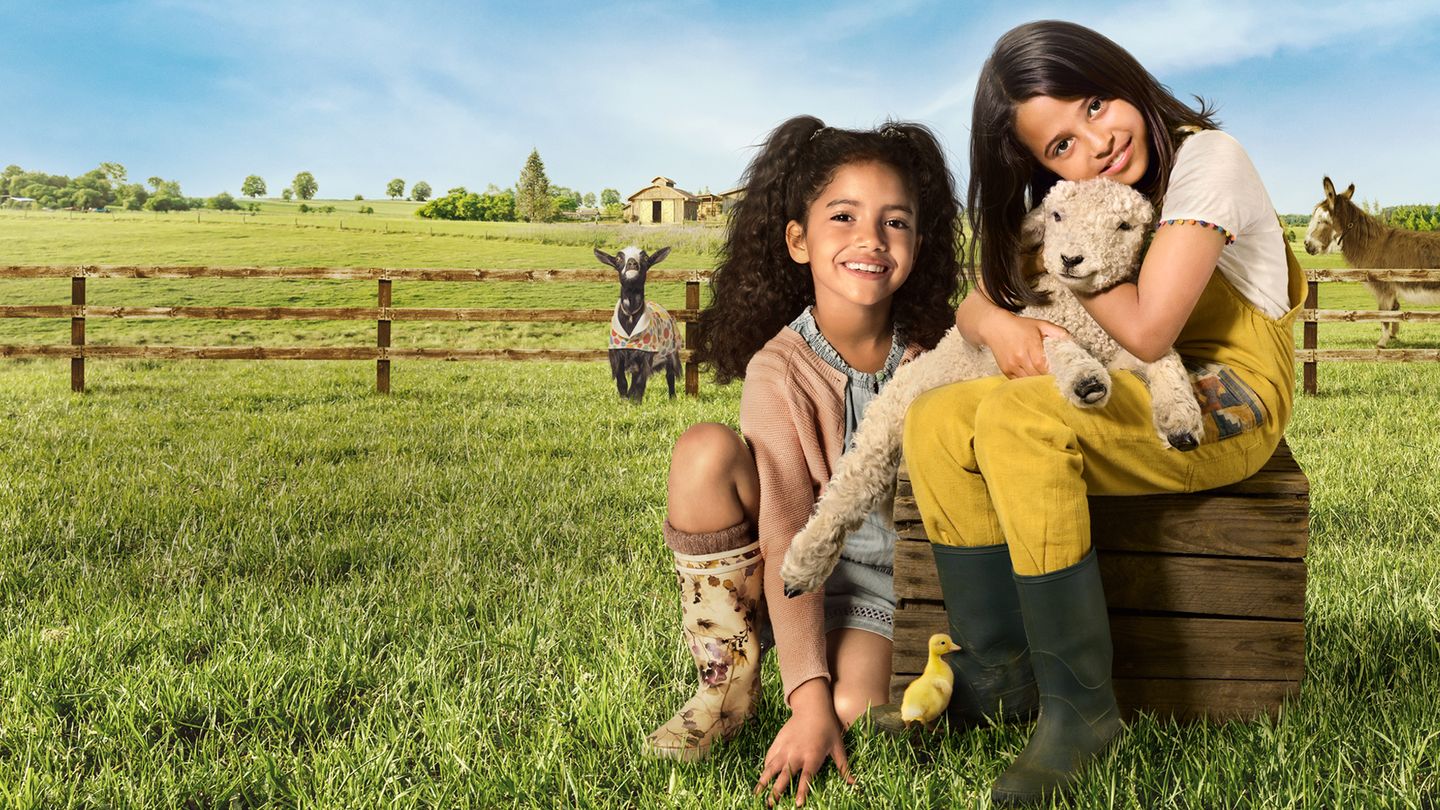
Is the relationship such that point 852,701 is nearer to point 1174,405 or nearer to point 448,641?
point 1174,405

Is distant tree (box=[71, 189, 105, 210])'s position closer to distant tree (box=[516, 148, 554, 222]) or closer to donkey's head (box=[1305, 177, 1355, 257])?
distant tree (box=[516, 148, 554, 222])

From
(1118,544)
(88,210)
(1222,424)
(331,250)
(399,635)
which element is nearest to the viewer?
(1222,424)

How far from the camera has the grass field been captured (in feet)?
6.23

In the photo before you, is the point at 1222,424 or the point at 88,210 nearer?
the point at 1222,424

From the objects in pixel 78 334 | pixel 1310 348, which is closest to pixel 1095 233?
pixel 1310 348

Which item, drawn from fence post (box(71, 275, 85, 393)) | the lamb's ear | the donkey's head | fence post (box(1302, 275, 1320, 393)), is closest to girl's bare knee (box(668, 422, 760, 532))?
the lamb's ear

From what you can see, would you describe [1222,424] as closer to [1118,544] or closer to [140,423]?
[1118,544]

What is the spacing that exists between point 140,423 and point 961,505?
21.7 ft

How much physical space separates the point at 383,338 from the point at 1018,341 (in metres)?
8.27

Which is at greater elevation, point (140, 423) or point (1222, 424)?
point (1222, 424)

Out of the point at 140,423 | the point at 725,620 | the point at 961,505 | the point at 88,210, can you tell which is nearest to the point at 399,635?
the point at 725,620

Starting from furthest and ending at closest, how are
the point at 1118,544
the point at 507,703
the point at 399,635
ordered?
1. the point at 399,635
2. the point at 507,703
3. the point at 1118,544

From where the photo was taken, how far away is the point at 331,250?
28.8 m

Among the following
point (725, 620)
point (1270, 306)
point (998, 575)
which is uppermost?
point (1270, 306)
